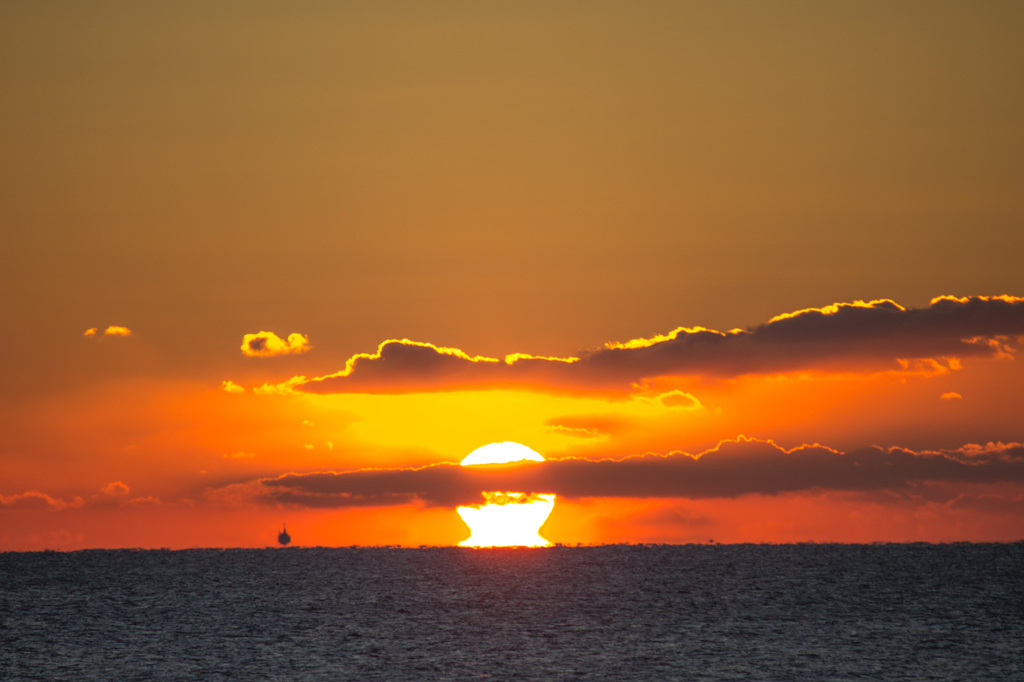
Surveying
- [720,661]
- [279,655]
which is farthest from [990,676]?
[279,655]

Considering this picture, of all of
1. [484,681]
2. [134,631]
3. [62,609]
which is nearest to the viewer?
[484,681]

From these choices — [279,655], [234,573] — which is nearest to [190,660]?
[279,655]

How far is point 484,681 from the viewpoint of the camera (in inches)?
1842

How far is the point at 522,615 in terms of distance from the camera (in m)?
63.9

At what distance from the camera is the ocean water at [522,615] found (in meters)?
50.3

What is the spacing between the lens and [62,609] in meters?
66.8

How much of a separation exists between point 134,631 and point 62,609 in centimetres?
950

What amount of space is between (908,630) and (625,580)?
2106 centimetres

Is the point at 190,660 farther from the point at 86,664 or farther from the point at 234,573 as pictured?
the point at 234,573

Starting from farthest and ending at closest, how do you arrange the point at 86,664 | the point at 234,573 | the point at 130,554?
the point at 130,554 < the point at 234,573 < the point at 86,664

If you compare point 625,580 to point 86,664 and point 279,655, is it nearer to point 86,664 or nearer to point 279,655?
point 279,655

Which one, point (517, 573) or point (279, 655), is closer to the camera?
point (279, 655)

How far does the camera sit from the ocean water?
50.3m

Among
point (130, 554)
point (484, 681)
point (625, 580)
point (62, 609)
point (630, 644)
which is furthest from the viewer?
point (130, 554)
